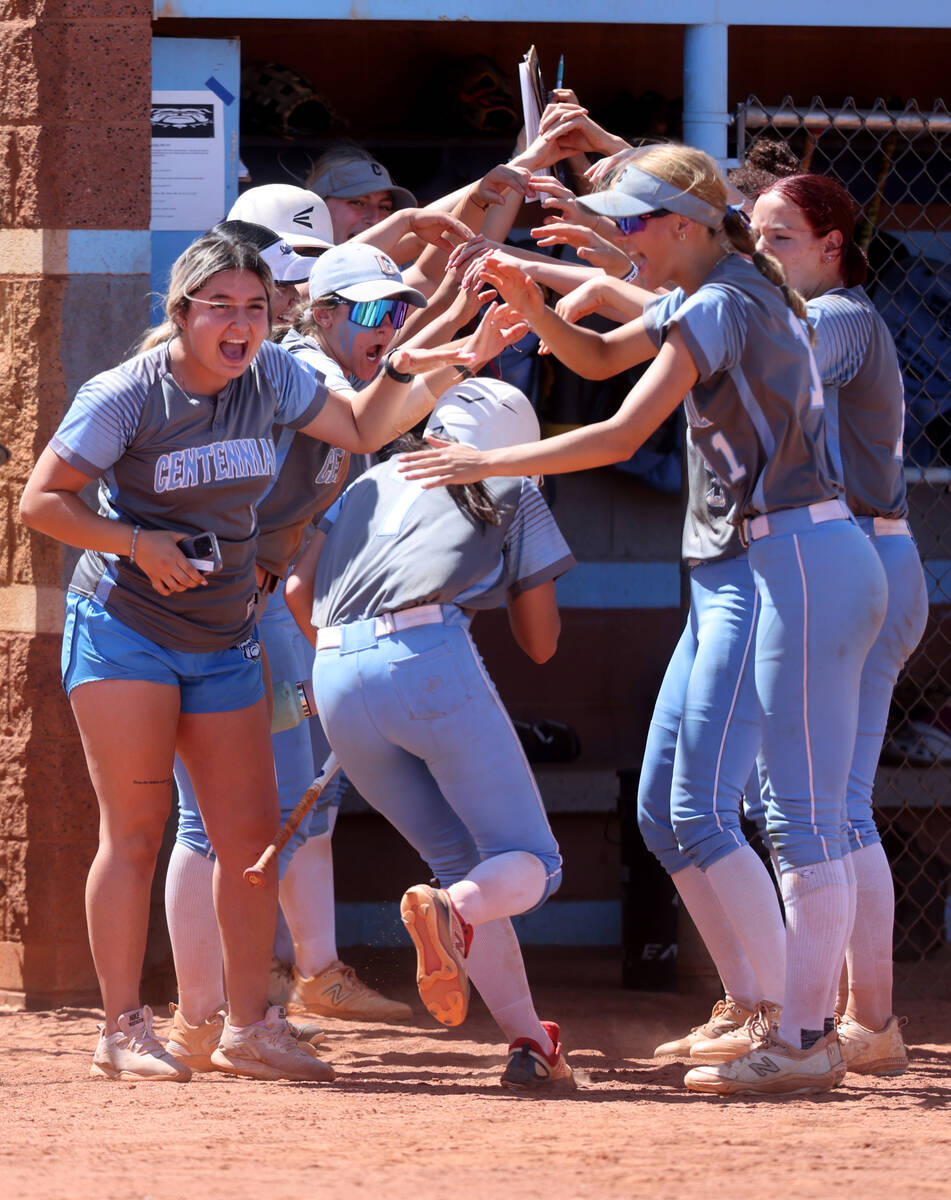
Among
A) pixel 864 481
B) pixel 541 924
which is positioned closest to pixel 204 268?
pixel 864 481

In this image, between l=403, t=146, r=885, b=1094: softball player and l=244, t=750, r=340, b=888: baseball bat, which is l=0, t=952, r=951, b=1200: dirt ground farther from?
l=244, t=750, r=340, b=888: baseball bat

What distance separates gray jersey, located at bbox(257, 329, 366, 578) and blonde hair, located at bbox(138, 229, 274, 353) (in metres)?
0.45

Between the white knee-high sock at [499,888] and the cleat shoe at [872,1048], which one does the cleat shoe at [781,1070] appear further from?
the white knee-high sock at [499,888]

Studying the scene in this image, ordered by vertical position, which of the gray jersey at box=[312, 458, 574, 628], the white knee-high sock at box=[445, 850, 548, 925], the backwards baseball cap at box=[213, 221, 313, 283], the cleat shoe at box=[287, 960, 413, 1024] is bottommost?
the cleat shoe at box=[287, 960, 413, 1024]

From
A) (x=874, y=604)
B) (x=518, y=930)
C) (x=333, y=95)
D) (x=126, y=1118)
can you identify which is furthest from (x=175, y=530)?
(x=333, y=95)

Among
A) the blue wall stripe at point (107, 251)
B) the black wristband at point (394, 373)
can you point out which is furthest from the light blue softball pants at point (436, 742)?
the blue wall stripe at point (107, 251)

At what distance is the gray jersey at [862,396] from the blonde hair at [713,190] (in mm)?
249

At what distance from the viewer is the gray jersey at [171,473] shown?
3654mm

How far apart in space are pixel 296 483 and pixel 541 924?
2907mm

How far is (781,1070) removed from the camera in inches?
140

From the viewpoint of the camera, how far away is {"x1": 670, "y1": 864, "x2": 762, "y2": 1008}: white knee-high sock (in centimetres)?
402

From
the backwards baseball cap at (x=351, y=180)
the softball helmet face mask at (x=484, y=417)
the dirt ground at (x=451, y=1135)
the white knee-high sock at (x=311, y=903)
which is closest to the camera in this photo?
the dirt ground at (x=451, y=1135)

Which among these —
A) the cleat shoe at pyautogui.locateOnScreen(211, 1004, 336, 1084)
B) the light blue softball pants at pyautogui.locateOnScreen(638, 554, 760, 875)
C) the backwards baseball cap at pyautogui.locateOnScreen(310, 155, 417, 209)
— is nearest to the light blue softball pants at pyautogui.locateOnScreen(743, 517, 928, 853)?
the light blue softball pants at pyautogui.locateOnScreen(638, 554, 760, 875)

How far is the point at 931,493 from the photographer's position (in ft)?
24.5
